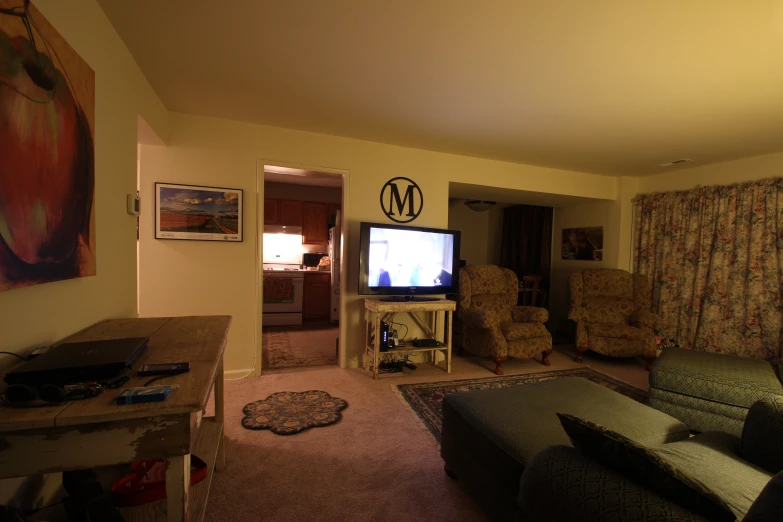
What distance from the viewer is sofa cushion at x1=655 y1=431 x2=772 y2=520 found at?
3.71ft

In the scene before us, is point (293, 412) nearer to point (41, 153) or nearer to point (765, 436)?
point (41, 153)

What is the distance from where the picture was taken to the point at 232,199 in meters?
3.03

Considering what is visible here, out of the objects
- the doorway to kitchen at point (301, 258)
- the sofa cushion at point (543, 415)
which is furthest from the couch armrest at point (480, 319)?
the doorway to kitchen at point (301, 258)

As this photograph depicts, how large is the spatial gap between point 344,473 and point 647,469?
58.3 inches

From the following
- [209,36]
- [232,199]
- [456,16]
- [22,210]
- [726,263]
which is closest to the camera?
[22,210]

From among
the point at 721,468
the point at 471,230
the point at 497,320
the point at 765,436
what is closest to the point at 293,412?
the point at 497,320

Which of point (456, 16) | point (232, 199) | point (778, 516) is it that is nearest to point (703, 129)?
point (456, 16)

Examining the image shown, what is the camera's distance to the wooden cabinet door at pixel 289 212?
5797 mm

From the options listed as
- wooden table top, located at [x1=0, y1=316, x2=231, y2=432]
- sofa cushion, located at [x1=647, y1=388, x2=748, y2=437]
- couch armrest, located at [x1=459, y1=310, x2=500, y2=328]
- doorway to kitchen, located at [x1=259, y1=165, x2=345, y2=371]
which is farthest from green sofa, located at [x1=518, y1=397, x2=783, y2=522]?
doorway to kitchen, located at [x1=259, y1=165, x2=345, y2=371]

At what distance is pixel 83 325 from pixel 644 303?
526cm

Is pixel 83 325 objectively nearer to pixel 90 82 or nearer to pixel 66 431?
pixel 66 431

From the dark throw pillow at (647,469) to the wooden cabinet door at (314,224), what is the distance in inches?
214

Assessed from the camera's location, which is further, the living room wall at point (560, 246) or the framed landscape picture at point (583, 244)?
the framed landscape picture at point (583, 244)

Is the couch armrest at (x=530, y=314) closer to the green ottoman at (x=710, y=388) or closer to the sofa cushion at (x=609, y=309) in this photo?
the sofa cushion at (x=609, y=309)
